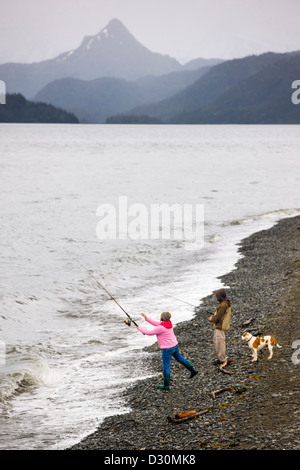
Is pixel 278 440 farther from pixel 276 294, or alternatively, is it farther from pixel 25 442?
pixel 276 294

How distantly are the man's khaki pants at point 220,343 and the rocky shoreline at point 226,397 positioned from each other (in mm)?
332

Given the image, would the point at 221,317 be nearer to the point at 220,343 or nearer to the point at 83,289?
the point at 220,343

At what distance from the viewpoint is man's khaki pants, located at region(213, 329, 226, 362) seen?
11.0 meters

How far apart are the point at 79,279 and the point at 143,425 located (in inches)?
671

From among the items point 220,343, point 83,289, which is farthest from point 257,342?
point 83,289

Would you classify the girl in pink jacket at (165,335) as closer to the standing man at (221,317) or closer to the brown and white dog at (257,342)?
the standing man at (221,317)

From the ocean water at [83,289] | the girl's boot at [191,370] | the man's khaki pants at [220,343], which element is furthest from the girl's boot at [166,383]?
the man's khaki pants at [220,343]

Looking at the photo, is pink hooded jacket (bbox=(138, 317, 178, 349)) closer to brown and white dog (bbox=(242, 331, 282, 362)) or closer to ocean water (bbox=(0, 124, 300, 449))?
brown and white dog (bbox=(242, 331, 282, 362))

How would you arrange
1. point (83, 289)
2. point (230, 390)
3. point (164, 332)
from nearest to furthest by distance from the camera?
point (230, 390)
point (164, 332)
point (83, 289)

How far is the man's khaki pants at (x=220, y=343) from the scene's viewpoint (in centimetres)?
1100

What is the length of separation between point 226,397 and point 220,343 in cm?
145

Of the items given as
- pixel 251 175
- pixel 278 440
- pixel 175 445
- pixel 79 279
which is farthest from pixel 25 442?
pixel 251 175

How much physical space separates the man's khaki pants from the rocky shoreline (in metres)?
0.33

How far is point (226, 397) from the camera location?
989 cm
